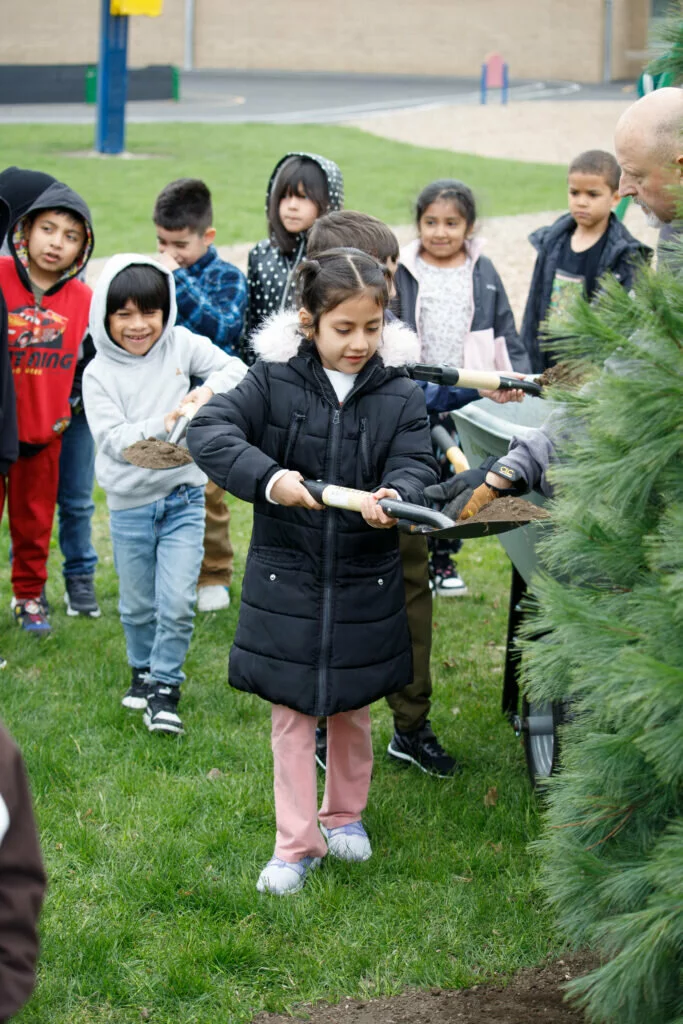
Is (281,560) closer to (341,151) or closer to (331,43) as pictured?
(341,151)

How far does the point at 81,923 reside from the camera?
3.30 metres

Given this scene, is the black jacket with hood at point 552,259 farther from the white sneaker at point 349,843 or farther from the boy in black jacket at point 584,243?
the white sneaker at point 349,843

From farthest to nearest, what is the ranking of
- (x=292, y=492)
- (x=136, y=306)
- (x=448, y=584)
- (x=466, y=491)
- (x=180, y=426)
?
(x=448, y=584) → (x=136, y=306) → (x=180, y=426) → (x=466, y=491) → (x=292, y=492)

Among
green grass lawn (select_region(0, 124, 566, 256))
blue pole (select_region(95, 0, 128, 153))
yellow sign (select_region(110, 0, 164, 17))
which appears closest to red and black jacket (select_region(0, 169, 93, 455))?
green grass lawn (select_region(0, 124, 566, 256))

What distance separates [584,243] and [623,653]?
13.6ft

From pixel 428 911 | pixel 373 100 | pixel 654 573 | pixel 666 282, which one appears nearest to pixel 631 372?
pixel 666 282

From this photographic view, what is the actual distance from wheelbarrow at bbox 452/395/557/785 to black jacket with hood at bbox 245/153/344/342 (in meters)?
1.23

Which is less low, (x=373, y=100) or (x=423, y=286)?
(x=373, y=100)

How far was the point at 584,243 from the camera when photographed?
18.8 ft

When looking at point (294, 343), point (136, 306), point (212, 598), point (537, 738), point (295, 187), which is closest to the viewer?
point (294, 343)

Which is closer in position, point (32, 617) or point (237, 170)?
point (32, 617)

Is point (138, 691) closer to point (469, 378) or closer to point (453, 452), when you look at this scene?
point (453, 452)

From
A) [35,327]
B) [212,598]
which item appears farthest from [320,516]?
[212,598]

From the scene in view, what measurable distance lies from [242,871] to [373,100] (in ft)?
108
